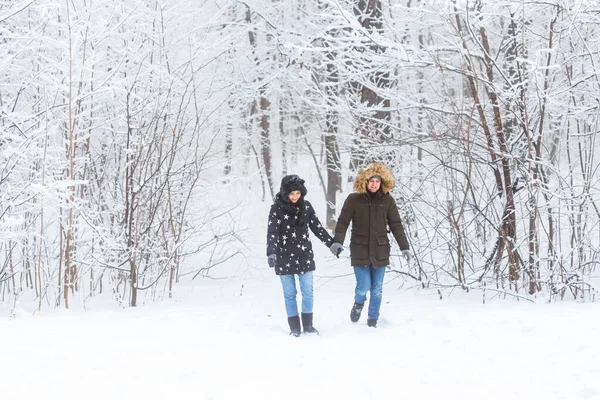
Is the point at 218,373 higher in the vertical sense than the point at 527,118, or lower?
lower

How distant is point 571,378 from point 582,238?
97.9 inches

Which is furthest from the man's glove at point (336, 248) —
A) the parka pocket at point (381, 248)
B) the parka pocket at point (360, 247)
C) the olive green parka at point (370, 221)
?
the parka pocket at point (381, 248)

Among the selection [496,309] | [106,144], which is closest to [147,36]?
[106,144]

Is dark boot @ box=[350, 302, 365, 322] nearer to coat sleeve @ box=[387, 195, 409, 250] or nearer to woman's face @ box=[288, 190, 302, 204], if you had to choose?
coat sleeve @ box=[387, 195, 409, 250]

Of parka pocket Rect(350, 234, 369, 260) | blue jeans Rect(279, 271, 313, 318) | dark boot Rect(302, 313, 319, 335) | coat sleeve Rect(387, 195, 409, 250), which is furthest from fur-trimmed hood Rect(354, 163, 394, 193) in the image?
dark boot Rect(302, 313, 319, 335)

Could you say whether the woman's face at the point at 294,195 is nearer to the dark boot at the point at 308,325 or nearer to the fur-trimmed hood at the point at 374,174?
the fur-trimmed hood at the point at 374,174

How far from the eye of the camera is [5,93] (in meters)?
7.12

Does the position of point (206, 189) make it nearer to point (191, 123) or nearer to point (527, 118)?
point (191, 123)

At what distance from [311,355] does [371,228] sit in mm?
1306

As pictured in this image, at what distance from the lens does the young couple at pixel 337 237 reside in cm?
491

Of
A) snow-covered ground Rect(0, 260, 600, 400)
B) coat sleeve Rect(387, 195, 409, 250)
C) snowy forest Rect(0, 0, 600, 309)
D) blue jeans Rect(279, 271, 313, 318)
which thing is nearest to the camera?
snow-covered ground Rect(0, 260, 600, 400)

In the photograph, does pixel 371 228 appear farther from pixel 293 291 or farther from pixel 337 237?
pixel 293 291

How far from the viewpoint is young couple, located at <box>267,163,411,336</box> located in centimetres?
491

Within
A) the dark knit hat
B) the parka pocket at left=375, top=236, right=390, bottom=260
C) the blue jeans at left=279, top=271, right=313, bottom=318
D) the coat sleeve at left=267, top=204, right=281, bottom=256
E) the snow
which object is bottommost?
the snow
